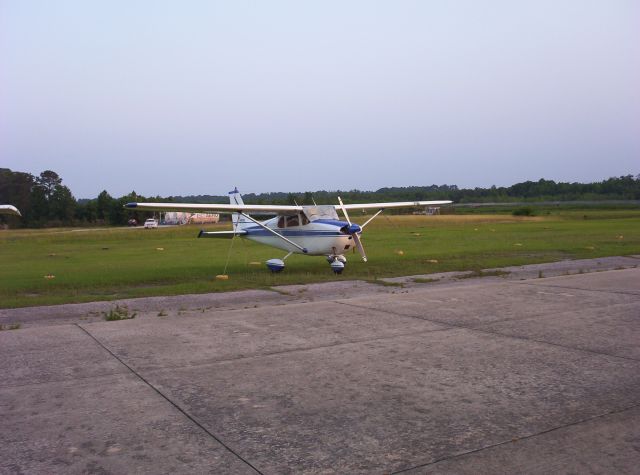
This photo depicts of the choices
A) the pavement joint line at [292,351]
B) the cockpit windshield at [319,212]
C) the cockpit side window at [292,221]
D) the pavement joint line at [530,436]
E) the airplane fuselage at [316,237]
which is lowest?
the pavement joint line at [530,436]

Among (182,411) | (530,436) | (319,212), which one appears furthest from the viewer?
(319,212)

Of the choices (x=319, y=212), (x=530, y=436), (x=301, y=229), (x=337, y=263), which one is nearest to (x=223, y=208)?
(x=301, y=229)

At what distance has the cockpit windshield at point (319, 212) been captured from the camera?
61.1 feet

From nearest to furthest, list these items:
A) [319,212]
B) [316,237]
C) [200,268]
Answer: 1. [316,237]
2. [319,212]
3. [200,268]

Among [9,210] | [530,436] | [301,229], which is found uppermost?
[9,210]

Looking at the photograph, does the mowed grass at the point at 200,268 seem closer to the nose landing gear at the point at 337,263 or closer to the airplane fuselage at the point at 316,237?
the nose landing gear at the point at 337,263

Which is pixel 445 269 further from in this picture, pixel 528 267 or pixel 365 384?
pixel 365 384

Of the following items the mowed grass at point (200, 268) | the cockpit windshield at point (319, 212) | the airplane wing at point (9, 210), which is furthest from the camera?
the cockpit windshield at point (319, 212)

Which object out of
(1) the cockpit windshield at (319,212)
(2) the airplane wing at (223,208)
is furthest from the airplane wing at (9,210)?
(1) the cockpit windshield at (319,212)

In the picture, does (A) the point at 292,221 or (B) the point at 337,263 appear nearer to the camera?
(B) the point at 337,263

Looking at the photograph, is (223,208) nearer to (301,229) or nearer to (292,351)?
(301,229)

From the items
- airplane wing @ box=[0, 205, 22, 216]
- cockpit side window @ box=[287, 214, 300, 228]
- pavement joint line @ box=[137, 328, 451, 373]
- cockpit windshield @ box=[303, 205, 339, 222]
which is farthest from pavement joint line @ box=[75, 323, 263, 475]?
cockpit side window @ box=[287, 214, 300, 228]

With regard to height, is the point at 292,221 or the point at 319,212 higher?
the point at 319,212

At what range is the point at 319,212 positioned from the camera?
61.8ft
